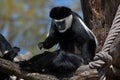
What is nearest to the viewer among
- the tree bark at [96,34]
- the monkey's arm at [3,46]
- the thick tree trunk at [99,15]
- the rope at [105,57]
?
the rope at [105,57]

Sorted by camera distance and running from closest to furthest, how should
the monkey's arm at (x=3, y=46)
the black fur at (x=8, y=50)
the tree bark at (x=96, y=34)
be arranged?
the tree bark at (x=96, y=34) → the black fur at (x=8, y=50) → the monkey's arm at (x=3, y=46)

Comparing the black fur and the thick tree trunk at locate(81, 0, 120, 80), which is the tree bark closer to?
the thick tree trunk at locate(81, 0, 120, 80)

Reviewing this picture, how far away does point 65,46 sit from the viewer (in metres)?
4.03

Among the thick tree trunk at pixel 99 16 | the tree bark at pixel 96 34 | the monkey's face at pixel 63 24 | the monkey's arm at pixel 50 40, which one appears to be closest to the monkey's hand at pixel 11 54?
the tree bark at pixel 96 34

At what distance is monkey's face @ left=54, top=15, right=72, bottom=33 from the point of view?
4020mm

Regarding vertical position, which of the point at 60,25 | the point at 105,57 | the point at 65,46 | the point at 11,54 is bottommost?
the point at 65,46

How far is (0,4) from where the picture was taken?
9.89m

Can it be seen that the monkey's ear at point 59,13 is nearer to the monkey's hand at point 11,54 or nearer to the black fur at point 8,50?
the black fur at point 8,50

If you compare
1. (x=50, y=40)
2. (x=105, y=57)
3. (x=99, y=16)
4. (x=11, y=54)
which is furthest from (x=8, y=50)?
(x=105, y=57)

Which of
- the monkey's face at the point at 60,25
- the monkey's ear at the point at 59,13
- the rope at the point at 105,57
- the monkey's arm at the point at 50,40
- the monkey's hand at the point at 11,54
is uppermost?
the rope at the point at 105,57

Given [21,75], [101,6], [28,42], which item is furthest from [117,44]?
[28,42]

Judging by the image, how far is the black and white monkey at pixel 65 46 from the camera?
358cm

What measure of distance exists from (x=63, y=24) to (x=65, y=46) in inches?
6.7

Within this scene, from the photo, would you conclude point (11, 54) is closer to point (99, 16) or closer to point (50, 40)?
point (50, 40)
